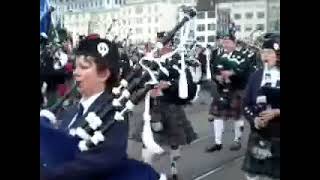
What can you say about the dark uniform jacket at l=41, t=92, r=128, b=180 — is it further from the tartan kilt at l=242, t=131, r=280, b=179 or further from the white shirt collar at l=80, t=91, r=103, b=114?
the tartan kilt at l=242, t=131, r=280, b=179

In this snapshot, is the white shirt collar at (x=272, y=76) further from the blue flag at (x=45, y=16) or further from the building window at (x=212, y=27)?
the blue flag at (x=45, y=16)

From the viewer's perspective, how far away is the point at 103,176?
311 cm

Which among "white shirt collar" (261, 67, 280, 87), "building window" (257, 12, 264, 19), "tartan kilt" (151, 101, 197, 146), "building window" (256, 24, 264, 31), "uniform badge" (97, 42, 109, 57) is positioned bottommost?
"tartan kilt" (151, 101, 197, 146)

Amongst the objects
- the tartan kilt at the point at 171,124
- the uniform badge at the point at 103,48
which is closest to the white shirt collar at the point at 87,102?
the uniform badge at the point at 103,48

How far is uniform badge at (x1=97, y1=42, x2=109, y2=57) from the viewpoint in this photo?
314cm

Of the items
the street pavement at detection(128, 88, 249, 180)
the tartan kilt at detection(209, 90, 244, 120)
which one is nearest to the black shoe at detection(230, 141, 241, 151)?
the street pavement at detection(128, 88, 249, 180)

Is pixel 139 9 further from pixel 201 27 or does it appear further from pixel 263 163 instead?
pixel 263 163

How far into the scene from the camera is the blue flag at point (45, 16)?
323cm

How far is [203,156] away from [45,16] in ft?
3.60

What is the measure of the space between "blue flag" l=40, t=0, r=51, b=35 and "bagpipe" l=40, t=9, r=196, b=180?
1.26 feet

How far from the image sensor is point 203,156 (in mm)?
3027
